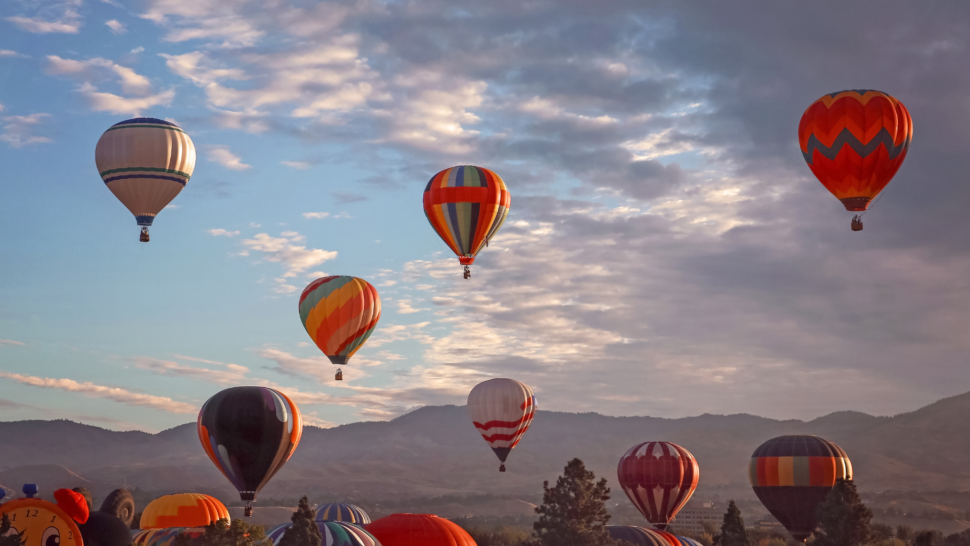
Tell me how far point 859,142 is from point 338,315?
99.4ft

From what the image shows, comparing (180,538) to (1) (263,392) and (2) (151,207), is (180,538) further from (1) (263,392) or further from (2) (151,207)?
(2) (151,207)

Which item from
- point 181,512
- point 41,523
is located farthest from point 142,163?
point 41,523

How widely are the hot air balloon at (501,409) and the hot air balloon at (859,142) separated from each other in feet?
88.0

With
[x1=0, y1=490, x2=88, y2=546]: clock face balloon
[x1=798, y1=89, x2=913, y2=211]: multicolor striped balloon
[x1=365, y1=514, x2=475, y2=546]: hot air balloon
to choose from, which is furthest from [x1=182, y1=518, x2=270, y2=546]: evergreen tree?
[x1=798, y1=89, x2=913, y2=211]: multicolor striped balloon

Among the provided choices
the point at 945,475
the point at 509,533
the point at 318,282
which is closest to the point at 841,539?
the point at 318,282

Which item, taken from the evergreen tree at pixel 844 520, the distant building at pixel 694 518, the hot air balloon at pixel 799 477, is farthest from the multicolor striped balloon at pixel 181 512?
the distant building at pixel 694 518

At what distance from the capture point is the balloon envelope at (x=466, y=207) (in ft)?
197

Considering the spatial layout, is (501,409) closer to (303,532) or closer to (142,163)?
(142,163)

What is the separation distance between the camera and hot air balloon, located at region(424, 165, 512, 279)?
59906mm

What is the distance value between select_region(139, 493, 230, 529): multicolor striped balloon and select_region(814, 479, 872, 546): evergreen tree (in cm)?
2993

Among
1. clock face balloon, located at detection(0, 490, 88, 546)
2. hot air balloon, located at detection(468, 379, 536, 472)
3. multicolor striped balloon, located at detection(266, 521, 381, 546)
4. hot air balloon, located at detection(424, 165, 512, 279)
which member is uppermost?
hot air balloon, located at detection(424, 165, 512, 279)

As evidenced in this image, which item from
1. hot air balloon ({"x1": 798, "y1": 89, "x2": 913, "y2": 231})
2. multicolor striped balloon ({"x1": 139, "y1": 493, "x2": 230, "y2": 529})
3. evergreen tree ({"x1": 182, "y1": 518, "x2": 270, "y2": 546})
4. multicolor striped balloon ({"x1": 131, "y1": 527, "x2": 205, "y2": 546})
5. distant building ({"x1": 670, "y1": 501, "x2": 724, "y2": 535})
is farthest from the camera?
distant building ({"x1": 670, "y1": 501, "x2": 724, "y2": 535})

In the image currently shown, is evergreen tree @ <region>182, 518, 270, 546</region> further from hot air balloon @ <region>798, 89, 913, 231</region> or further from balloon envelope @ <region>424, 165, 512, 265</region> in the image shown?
hot air balloon @ <region>798, 89, 913, 231</region>

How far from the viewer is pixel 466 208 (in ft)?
196
